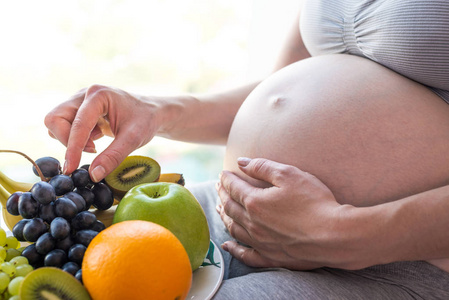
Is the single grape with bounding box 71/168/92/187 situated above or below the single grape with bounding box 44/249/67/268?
above

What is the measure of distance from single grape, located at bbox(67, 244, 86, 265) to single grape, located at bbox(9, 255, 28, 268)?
59 mm

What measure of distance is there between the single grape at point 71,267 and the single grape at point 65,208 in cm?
7

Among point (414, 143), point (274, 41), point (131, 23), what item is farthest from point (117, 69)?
point (414, 143)

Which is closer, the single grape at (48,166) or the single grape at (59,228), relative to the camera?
the single grape at (59,228)

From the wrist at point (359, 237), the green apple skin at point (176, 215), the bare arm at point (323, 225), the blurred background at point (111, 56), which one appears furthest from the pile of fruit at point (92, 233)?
the blurred background at point (111, 56)

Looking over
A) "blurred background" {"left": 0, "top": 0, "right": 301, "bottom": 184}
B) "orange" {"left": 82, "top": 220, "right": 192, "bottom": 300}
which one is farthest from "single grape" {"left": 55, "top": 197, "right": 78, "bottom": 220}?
"blurred background" {"left": 0, "top": 0, "right": 301, "bottom": 184}

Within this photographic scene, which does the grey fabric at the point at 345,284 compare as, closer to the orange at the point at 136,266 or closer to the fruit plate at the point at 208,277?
the fruit plate at the point at 208,277

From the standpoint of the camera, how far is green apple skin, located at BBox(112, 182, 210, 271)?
1.99 ft

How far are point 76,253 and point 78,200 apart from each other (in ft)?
0.33

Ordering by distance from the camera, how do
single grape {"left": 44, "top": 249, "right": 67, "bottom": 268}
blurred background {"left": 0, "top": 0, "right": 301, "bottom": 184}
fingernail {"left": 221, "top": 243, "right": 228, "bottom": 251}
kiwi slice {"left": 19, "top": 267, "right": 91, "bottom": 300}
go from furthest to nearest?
1. blurred background {"left": 0, "top": 0, "right": 301, "bottom": 184}
2. fingernail {"left": 221, "top": 243, "right": 228, "bottom": 251}
3. single grape {"left": 44, "top": 249, "right": 67, "bottom": 268}
4. kiwi slice {"left": 19, "top": 267, "right": 91, "bottom": 300}

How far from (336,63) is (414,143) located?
26cm

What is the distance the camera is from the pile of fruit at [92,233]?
18.2 inches

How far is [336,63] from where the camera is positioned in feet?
2.73

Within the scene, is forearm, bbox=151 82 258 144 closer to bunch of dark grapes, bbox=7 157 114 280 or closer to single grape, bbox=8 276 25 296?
bunch of dark grapes, bbox=7 157 114 280
